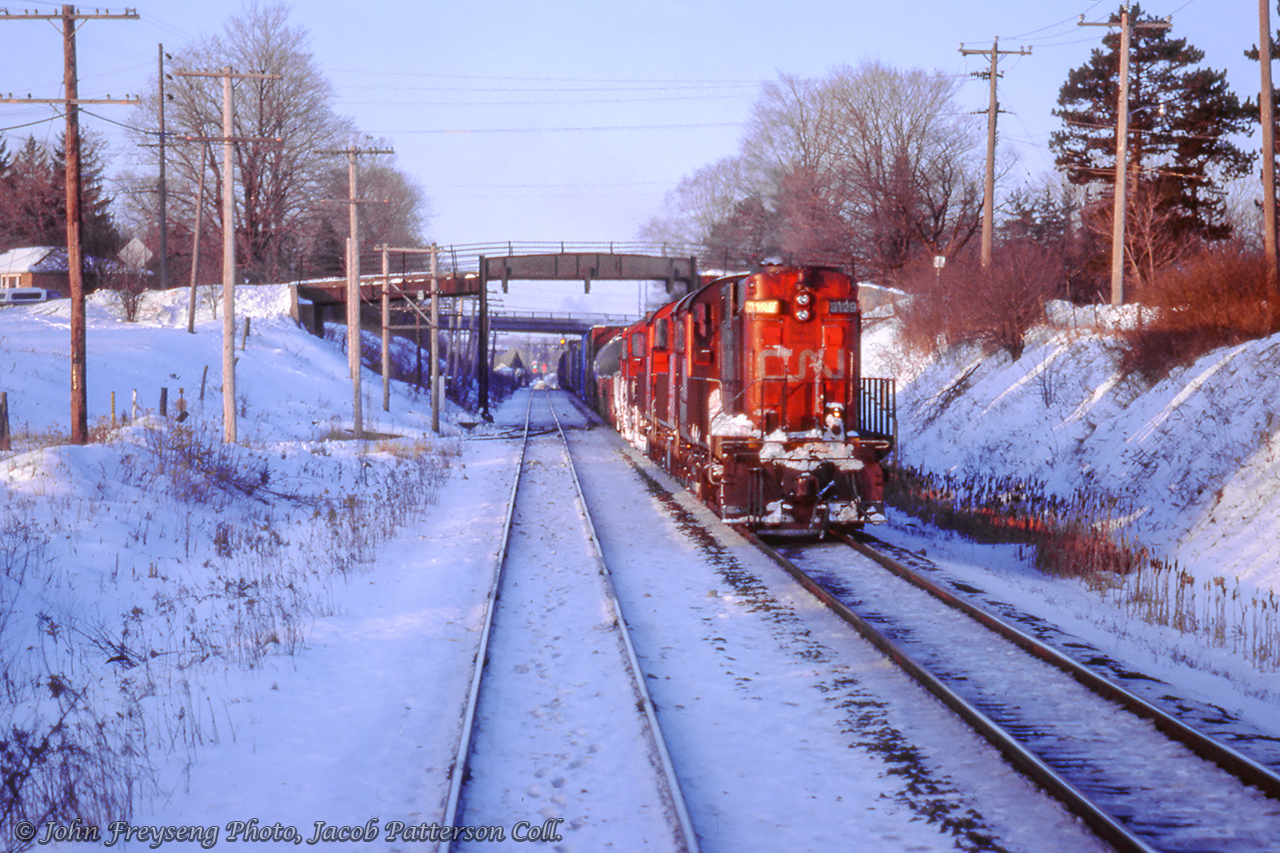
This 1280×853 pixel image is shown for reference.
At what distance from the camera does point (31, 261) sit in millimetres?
67750

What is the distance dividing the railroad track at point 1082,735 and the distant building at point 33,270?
7322cm

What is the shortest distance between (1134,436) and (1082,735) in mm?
11605

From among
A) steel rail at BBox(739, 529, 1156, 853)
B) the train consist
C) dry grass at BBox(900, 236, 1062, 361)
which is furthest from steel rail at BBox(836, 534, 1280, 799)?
dry grass at BBox(900, 236, 1062, 361)

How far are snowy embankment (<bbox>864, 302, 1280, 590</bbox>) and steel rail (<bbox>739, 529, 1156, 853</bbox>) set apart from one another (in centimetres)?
518

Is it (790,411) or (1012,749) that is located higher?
(790,411)

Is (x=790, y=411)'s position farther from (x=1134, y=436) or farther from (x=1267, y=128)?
(x=1267, y=128)

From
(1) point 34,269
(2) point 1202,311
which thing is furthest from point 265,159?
(2) point 1202,311

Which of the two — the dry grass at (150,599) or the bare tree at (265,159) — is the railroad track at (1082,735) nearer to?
the dry grass at (150,599)

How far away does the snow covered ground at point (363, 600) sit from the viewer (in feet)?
17.4

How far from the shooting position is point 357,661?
758 cm

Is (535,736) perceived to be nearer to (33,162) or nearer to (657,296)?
(657,296)

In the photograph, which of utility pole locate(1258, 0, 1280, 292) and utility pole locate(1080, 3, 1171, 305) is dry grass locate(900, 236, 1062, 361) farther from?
utility pole locate(1258, 0, 1280, 292)

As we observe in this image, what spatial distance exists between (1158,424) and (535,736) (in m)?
13.3

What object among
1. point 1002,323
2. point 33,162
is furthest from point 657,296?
point 1002,323
